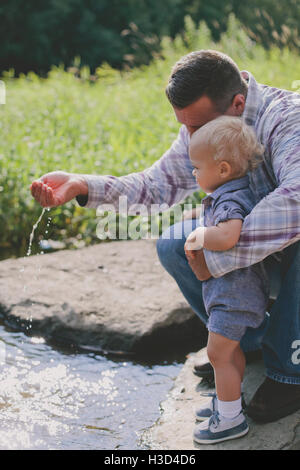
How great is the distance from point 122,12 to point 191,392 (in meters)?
12.4

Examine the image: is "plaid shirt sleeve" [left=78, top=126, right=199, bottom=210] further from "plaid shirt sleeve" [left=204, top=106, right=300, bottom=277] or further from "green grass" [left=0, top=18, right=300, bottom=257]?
"green grass" [left=0, top=18, right=300, bottom=257]

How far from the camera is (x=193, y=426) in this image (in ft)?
7.10

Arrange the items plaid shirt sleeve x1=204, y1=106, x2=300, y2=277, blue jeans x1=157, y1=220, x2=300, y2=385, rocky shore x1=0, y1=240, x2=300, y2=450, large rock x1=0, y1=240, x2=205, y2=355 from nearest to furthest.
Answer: plaid shirt sleeve x1=204, y1=106, x2=300, y2=277, blue jeans x1=157, y1=220, x2=300, y2=385, rocky shore x1=0, y1=240, x2=300, y2=450, large rock x1=0, y1=240, x2=205, y2=355

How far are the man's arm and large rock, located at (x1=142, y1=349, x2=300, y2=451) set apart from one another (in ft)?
1.79

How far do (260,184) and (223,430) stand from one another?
825 mm

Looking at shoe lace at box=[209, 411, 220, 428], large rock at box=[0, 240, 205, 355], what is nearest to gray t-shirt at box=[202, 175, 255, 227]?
shoe lace at box=[209, 411, 220, 428]

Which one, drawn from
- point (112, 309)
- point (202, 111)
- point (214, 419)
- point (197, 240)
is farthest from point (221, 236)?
point (112, 309)

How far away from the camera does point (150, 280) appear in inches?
129

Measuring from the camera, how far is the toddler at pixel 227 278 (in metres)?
1.96

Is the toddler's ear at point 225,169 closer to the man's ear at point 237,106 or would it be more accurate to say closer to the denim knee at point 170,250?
the man's ear at point 237,106

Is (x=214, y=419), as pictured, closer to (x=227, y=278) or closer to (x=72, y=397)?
(x=227, y=278)

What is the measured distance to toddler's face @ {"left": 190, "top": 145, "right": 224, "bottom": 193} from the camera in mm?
2018

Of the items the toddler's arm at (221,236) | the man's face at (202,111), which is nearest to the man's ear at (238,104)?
the man's face at (202,111)

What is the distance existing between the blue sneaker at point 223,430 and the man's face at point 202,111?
993 mm
